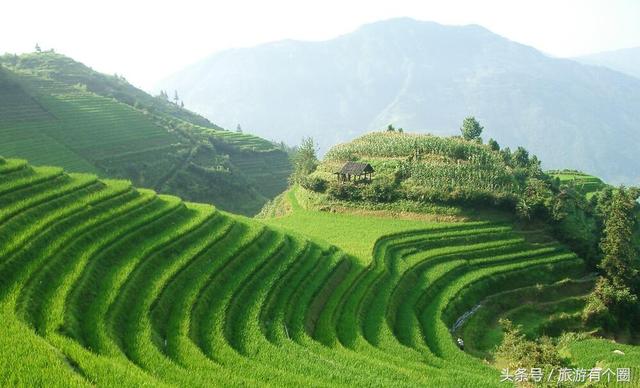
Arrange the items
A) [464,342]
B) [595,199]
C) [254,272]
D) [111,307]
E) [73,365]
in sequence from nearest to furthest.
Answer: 1. [73,365]
2. [111,307]
3. [254,272]
4. [464,342]
5. [595,199]

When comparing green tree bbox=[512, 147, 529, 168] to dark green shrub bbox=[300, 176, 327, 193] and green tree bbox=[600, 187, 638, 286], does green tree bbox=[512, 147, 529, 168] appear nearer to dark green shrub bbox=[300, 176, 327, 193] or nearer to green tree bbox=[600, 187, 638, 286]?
green tree bbox=[600, 187, 638, 286]

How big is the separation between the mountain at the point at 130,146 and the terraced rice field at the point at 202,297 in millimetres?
34855

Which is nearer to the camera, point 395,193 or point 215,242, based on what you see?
point 215,242

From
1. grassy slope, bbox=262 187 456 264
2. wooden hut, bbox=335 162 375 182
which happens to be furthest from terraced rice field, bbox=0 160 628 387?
wooden hut, bbox=335 162 375 182

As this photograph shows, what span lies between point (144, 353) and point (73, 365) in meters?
2.41

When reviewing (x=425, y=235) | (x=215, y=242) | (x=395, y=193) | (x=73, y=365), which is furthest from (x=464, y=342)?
(x=73, y=365)

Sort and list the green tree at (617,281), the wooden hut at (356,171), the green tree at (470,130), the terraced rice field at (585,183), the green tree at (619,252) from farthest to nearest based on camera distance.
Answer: the green tree at (470,130), the terraced rice field at (585,183), the wooden hut at (356,171), the green tree at (619,252), the green tree at (617,281)

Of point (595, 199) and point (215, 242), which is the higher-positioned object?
point (595, 199)

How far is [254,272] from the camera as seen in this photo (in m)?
21.0

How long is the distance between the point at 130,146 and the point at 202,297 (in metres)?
52.8

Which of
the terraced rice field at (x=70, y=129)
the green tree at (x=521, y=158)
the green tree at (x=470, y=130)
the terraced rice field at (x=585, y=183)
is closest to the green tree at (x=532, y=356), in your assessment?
the green tree at (x=521, y=158)

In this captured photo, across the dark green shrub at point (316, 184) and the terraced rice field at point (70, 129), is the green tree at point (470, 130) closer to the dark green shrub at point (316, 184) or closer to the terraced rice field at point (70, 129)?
the dark green shrub at point (316, 184)

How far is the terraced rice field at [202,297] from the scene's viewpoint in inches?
486

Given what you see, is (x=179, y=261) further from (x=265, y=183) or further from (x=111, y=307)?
(x=265, y=183)
